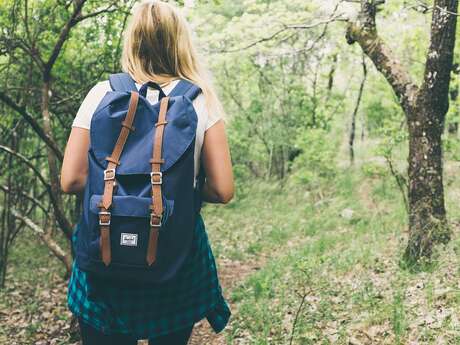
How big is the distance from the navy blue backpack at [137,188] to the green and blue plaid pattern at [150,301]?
0.38 ft

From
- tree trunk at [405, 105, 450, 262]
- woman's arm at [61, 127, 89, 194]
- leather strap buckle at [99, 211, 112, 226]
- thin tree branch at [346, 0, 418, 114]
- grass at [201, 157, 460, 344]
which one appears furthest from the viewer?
thin tree branch at [346, 0, 418, 114]

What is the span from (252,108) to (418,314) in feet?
38.2

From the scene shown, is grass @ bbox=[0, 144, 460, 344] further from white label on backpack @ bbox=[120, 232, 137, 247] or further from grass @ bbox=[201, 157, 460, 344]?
white label on backpack @ bbox=[120, 232, 137, 247]

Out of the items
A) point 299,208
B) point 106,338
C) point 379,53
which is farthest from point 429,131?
point 299,208

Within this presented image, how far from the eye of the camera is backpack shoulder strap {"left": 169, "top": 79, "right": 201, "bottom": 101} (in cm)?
201

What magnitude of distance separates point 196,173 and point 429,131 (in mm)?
3926

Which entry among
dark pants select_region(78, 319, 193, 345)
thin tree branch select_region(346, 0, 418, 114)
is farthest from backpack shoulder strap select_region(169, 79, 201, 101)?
thin tree branch select_region(346, 0, 418, 114)

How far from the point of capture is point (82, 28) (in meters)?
6.61

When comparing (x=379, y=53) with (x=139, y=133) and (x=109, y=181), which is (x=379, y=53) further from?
(x=109, y=181)

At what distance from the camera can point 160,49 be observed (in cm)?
209

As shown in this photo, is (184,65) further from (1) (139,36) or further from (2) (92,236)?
(2) (92,236)

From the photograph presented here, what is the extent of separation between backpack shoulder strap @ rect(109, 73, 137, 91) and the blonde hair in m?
0.04

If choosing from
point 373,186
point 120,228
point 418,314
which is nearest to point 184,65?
point 120,228

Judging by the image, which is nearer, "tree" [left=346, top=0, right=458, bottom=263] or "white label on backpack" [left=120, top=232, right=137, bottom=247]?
"white label on backpack" [left=120, top=232, right=137, bottom=247]
